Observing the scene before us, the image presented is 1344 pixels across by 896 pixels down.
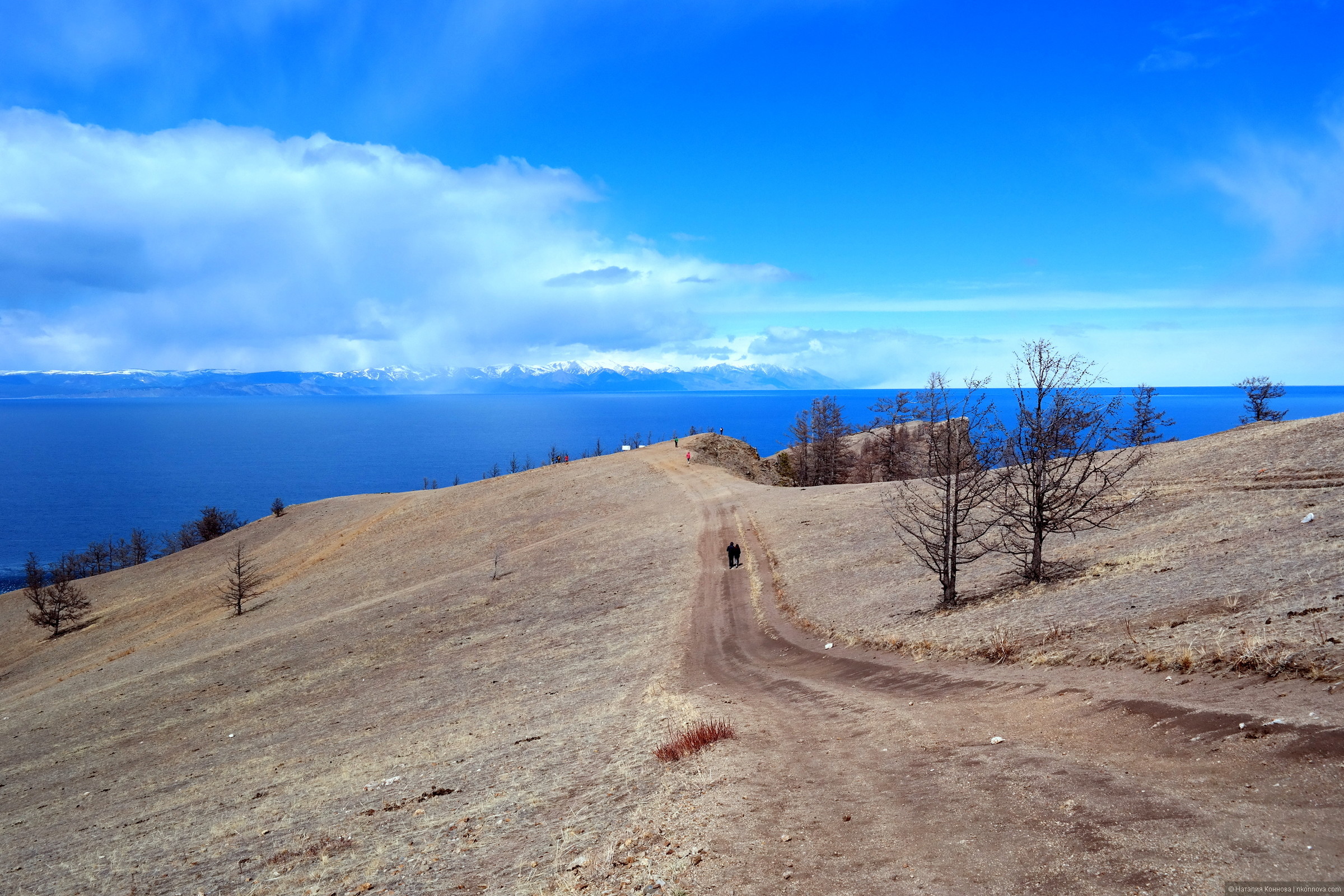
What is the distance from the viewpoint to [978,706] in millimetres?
13031

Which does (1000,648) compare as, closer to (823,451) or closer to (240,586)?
(240,586)

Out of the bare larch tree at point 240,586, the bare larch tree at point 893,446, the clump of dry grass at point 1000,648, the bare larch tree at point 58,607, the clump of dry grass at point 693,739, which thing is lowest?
the bare larch tree at point 58,607

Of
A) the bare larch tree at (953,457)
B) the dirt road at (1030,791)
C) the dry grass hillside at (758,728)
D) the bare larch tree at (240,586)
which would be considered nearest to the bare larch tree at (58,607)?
the bare larch tree at (240,586)

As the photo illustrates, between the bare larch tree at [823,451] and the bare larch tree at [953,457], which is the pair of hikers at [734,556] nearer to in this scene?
the bare larch tree at [953,457]

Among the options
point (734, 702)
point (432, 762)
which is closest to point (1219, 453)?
point (734, 702)

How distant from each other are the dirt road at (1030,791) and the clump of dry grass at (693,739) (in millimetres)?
423

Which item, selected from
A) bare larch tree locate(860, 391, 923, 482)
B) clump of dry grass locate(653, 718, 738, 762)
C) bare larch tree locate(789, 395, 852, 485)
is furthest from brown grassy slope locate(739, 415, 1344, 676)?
bare larch tree locate(789, 395, 852, 485)

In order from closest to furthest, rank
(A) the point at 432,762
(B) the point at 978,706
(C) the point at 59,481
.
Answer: (B) the point at 978,706 → (A) the point at 432,762 → (C) the point at 59,481

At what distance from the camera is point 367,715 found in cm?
2194

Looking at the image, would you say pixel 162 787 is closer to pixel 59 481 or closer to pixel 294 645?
pixel 294 645

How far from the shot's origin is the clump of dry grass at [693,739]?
1249 cm

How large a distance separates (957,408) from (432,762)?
17.1 metres

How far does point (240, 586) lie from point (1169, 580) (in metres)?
50.6

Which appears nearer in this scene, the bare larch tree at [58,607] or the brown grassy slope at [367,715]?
the brown grassy slope at [367,715]
